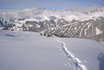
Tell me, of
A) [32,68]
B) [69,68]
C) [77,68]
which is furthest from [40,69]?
[77,68]

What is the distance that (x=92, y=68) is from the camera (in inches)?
1099

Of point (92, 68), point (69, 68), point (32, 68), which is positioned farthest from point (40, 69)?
point (92, 68)

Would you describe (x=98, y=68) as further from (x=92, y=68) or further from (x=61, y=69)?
(x=61, y=69)

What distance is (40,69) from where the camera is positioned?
2558 centimetres

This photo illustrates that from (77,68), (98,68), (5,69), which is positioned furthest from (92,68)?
(5,69)

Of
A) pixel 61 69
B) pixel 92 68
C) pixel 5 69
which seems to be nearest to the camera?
pixel 5 69

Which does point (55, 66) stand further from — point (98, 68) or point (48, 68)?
point (98, 68)

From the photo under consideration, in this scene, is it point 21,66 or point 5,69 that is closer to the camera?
point 5,69

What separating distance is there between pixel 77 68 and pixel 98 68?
201 inches

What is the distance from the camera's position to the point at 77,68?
27406mm

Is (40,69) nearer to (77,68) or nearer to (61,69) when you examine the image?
(61,69)

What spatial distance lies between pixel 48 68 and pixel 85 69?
27.0ft

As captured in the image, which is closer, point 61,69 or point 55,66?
point 61,69

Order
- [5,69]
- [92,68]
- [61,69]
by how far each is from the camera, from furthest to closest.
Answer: [92,68], [61,69], [5,69]
